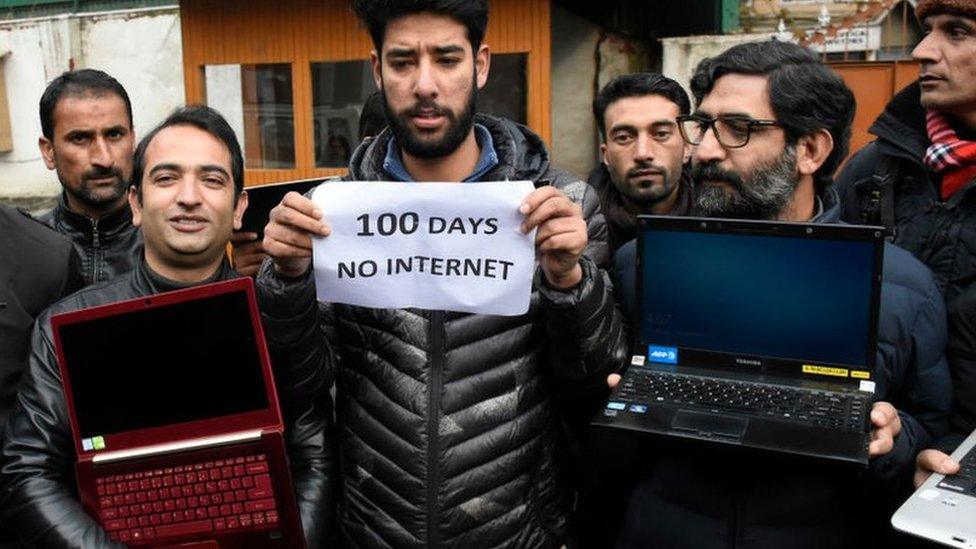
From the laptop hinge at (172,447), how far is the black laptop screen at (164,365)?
1.9 inches

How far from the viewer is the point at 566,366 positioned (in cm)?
202

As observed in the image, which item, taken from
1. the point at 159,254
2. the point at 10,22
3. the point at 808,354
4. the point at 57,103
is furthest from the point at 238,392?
the point at 10,22

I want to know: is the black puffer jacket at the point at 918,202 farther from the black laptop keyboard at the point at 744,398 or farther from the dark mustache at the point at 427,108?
the dark mustache at the point at 427,108

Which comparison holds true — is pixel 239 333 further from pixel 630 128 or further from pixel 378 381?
pixel 630 128

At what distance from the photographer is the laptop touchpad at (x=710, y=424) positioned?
1717 millimetres

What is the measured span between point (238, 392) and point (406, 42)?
945 millimetres

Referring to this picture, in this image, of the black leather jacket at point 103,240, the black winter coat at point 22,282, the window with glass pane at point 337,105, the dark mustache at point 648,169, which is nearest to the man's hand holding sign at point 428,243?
the black winter coat at point 22,282

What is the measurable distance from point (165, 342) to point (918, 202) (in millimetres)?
1938

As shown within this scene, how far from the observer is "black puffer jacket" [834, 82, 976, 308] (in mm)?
2117

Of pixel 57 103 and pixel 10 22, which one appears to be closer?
pixel 57 103

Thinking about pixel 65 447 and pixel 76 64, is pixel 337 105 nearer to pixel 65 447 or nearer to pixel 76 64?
→ pixel 76 64

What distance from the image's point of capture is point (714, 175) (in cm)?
216

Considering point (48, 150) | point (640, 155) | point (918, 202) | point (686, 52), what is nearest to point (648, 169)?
point (640, 155)

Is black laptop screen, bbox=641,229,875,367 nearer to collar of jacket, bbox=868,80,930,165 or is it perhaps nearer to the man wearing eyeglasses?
the man wearing eyeglasses
